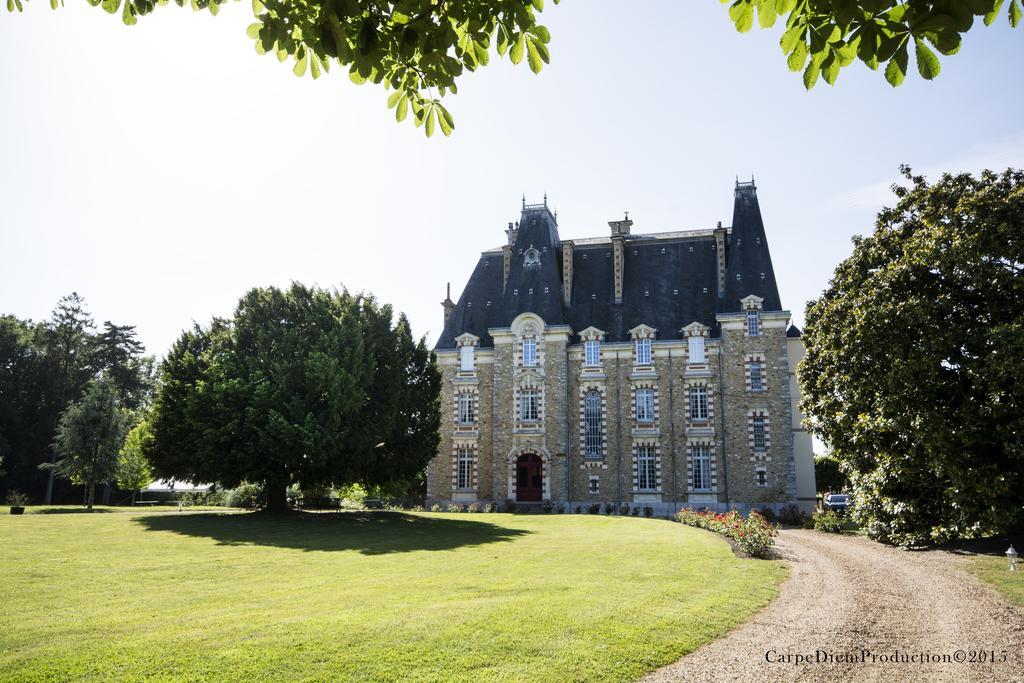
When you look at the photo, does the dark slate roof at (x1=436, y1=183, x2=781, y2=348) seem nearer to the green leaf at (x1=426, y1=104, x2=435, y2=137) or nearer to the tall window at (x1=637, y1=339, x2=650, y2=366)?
the tall window at (x1=637, y1=339, x2=650, y2=366)

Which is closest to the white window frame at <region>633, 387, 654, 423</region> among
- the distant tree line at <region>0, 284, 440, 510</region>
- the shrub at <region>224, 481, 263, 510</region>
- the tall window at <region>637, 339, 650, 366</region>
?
the tall window at <region>637, 339, 650, 366</region>

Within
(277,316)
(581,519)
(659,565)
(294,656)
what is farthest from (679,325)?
(294,656)

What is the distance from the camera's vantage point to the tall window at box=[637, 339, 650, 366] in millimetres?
40344

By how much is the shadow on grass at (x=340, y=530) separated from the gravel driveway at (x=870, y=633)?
10919 mm

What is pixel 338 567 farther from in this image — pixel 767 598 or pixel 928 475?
pixel 928 475

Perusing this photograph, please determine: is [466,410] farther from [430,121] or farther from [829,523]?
[430,121]

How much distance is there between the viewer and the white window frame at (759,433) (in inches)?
1484

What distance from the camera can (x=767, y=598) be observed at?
1227cm

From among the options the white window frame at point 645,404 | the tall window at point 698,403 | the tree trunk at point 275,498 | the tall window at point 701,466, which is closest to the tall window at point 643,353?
the white window frame at point 645,404

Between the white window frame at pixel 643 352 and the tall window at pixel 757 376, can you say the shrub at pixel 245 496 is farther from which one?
the tall window at pixel 757 376

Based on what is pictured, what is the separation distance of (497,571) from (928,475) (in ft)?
A: 43.3

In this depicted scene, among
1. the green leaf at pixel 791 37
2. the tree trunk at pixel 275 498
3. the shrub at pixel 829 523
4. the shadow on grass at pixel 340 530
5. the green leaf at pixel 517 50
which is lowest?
the shadow on grass at pixel 340 530
